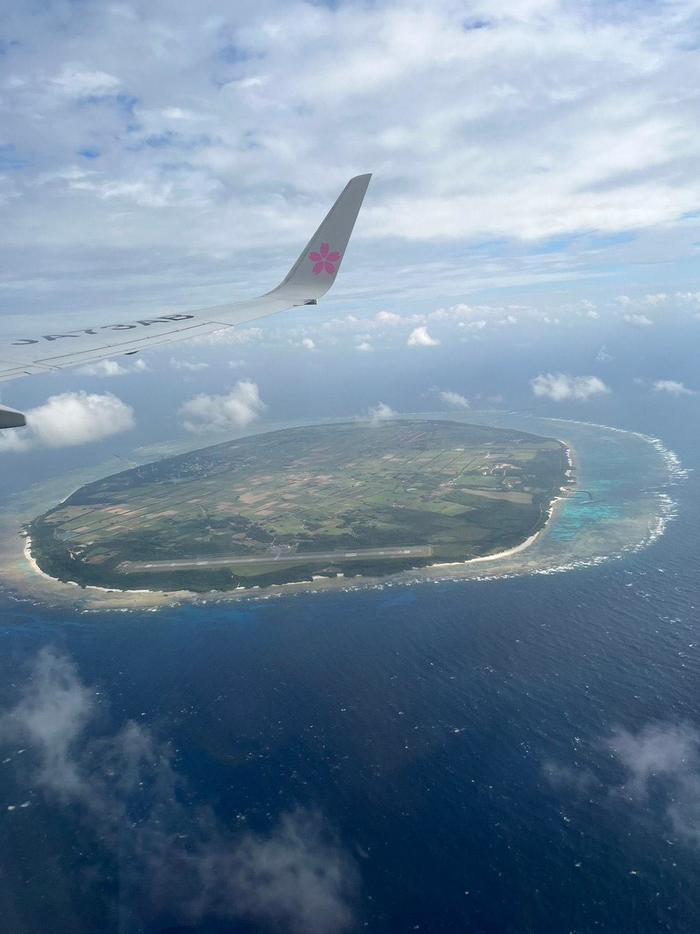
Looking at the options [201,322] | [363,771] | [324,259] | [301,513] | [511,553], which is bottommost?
[511,553]

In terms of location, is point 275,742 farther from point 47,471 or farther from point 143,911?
point 47,471

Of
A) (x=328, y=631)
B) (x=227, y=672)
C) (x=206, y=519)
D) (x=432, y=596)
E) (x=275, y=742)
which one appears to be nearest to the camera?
(x=275, y=742)

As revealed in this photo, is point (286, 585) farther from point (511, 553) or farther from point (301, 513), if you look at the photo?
point (511, 553)

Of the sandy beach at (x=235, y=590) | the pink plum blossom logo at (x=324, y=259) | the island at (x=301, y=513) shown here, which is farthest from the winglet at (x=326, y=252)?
the island at (x=301, y=513)

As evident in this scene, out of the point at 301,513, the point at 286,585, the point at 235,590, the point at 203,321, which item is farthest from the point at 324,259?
the point at 301,513

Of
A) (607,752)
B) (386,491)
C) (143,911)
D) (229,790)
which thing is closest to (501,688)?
(607,752)

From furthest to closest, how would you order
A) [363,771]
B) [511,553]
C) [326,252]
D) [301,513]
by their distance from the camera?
[301,513], [511,553], [363,771], [326,252]

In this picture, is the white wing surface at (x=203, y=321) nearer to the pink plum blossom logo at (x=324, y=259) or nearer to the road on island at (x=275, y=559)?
the pink plum blossom logo at (x=324, y=259)
